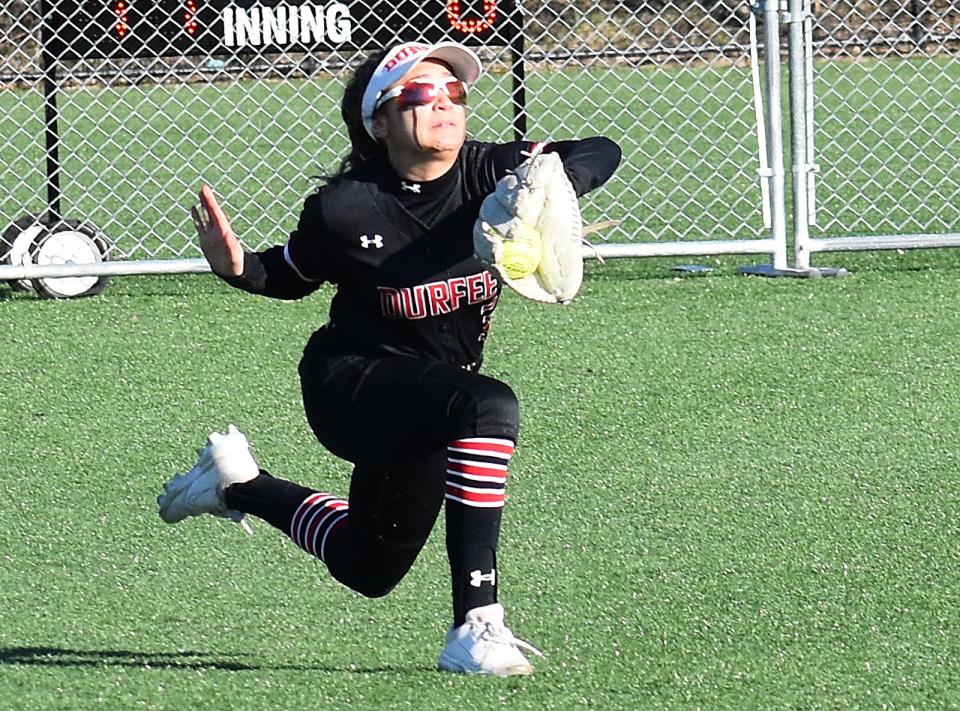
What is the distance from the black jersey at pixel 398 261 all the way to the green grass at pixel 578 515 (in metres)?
0.66

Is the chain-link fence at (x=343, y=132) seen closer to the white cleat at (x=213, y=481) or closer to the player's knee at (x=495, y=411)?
the white cleat at (x=213, y=481)

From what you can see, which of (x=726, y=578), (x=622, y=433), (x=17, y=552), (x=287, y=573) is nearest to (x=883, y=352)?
(x=622, y=433)

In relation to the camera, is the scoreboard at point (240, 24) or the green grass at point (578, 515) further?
the scoreboard at point (240, 24)

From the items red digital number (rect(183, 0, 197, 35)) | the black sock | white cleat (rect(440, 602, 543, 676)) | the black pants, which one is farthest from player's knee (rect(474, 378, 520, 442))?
red digital number (rect(183, 0, 197, 35))

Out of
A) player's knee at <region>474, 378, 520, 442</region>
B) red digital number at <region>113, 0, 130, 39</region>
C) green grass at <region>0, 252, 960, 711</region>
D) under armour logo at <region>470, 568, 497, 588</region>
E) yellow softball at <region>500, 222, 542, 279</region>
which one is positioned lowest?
green grass at <region>0, 252, 960, 711</region>

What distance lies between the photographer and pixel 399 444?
3432 millimetres

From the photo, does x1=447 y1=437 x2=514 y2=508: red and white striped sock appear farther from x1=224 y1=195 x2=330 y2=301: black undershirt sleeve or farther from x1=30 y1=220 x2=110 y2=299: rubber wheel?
x1=30 y1=220 x2=110 y2=299: rubber wheel

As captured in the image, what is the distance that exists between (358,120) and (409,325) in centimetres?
46

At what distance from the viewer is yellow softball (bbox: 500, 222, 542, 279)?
331cm

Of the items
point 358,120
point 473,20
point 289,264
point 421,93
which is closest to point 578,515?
point 289,264

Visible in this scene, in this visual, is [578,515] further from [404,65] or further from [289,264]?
[404,65]

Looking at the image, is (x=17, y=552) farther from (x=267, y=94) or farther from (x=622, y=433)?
(x=267, y=94)

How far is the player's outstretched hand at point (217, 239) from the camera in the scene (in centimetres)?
345

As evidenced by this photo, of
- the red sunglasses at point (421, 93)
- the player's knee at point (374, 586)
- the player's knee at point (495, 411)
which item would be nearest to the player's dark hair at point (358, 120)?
the red sunglasses at point (421, 93)
